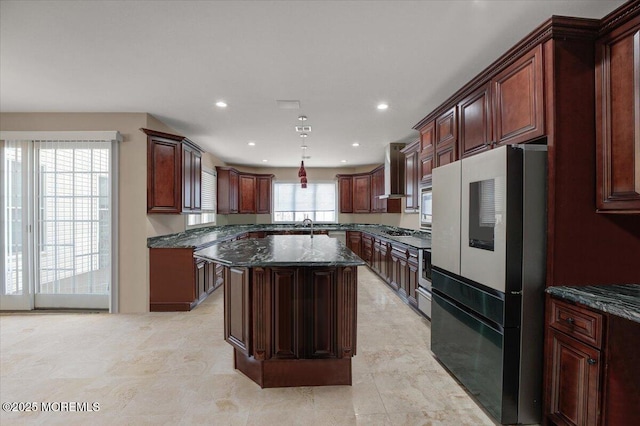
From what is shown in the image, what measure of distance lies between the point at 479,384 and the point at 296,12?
2749mm

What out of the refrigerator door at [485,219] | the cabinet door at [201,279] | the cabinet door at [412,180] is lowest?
the cabinet door at [201,279]

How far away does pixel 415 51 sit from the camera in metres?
2.31

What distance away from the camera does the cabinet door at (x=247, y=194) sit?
7.41 meters

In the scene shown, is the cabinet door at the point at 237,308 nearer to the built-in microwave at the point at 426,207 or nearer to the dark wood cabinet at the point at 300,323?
the dark wood cabinet at the point at 300,323

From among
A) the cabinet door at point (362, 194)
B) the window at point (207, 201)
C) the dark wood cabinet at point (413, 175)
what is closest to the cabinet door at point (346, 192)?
the cabinet door at point (362, 194)

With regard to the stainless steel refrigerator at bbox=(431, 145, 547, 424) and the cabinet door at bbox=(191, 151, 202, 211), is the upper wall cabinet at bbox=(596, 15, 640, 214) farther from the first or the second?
Answer: the cabinet door at bbox=(191, 151, 202, 211)

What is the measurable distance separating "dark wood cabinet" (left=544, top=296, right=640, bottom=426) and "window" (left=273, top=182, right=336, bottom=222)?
6.73 m

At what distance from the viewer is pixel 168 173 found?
4.01 metres

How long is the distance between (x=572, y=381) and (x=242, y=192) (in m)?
6.87

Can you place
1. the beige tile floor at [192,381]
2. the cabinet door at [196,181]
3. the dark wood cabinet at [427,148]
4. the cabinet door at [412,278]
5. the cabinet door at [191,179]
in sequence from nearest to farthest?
the beige tile floor at [192,381] → the dark wood cabinet at [427,148] → the cabinet door at [412,278] → the cabinet door at [191,179] → the cabinet door at [196,181]

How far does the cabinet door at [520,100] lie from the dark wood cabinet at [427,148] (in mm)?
1166

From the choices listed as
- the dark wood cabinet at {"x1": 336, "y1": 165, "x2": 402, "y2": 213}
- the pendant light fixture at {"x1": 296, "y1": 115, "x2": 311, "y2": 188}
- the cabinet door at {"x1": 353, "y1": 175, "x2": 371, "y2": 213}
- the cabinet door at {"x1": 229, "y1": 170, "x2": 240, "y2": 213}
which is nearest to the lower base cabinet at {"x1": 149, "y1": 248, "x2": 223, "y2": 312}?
the pendant light fixture at {"x1": 296, "y1": 115, "x2": 311, "y2": 188}

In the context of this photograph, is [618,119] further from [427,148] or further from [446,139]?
[427,148]

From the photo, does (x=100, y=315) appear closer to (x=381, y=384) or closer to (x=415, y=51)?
(x=381, y=384)
